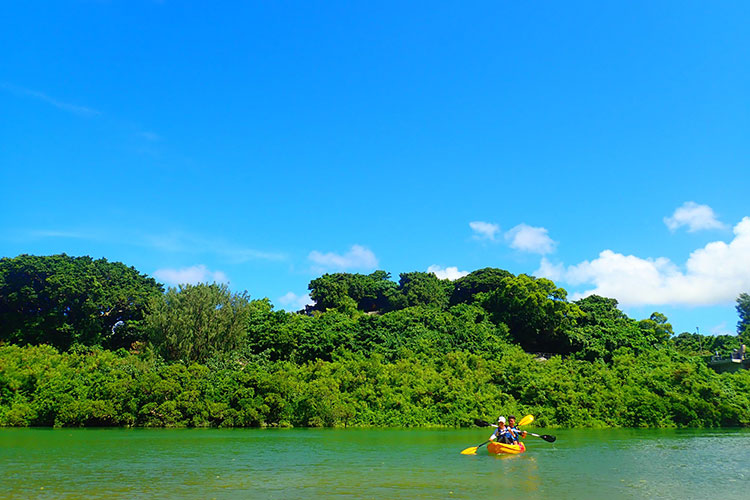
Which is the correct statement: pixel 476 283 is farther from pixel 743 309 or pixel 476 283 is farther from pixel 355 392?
pixel 743 309

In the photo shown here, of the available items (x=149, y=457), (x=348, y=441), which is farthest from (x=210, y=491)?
(x=348, y=441)

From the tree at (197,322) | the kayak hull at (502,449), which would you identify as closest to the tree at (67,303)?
the tree at (197,322)

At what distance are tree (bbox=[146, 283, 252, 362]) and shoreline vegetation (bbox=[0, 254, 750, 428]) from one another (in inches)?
4.2

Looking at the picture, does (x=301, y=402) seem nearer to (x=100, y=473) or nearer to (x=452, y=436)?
(x=452, y=436)

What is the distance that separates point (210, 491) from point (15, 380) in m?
27.5

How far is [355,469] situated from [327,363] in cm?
2257

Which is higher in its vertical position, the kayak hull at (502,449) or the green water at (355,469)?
the kayak hull at (502,449)

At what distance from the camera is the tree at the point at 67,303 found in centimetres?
5169

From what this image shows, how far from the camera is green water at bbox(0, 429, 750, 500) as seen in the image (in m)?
11.4

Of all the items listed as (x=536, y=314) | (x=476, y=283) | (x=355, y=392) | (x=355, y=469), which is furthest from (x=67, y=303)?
(x=476, y=283)

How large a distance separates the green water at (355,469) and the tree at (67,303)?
29.8 meters

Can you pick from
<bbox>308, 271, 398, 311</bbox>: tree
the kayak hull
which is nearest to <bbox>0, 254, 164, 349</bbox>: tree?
<bbox>308, 271, 398, 311</bbox>: tree

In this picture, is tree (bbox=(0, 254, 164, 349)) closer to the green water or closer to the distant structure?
the green water

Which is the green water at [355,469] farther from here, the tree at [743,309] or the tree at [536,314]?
the tree at [743,309]
